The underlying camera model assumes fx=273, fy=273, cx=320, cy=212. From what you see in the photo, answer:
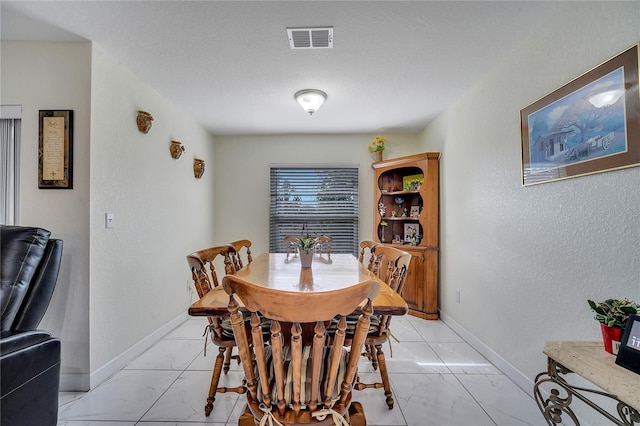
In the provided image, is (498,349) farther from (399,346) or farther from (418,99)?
(418,99)

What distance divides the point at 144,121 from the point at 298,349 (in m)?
2.42

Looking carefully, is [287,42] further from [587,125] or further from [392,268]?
[587,125]

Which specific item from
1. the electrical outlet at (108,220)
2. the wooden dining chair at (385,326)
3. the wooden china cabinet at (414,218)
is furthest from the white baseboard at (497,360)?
the electrical outlet at (108,220)

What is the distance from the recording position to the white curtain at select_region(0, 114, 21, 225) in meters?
1.98

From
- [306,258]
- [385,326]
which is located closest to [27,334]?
[306,258]

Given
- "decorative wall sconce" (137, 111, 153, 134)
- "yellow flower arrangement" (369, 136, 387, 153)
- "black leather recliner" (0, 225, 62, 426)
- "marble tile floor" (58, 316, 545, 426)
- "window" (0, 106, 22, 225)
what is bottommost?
"marble tile floor" (58, 316, 545, 426)

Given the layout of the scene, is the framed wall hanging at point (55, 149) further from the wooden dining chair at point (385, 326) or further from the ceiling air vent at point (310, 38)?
the wooden dining chair at point (385, 326)

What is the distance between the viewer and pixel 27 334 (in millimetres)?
1235

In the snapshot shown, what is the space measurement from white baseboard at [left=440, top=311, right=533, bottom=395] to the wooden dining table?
3.99 feet

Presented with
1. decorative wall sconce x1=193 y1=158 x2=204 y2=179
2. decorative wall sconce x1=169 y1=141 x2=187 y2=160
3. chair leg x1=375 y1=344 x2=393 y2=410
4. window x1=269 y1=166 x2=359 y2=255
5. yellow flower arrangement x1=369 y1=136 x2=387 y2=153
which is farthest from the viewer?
window x1=269 y1=166 x2=359 y2=255

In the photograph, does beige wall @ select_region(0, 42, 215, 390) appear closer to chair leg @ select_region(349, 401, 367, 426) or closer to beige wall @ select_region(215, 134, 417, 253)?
beige wall @ select_region(215, 134, 417, 253)

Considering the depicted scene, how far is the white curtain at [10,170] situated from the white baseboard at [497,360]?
3758 mm

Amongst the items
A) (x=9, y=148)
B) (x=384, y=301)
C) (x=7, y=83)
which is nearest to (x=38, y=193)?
(x=9, y=148)

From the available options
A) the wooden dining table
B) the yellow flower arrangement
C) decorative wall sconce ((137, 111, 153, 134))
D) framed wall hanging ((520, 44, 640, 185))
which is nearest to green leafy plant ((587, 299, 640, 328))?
framed wall hanging ((520, 44, 640, 185))
